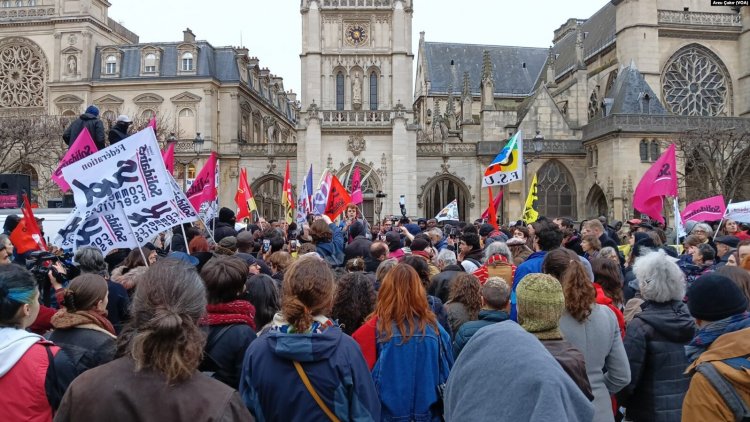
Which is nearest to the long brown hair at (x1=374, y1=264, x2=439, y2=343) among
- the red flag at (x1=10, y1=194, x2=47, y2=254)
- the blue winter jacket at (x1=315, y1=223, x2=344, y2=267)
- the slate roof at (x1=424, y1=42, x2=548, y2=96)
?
the blue winter jacket at (x1=315, y1=223, x2=344, y2=267)

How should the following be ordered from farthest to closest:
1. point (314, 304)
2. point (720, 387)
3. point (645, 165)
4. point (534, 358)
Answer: point (645, 165) → point (314, 304) → point (720, 387) → point (534, 358)

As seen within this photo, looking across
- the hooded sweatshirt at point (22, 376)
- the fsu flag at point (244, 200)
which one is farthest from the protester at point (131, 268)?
the fsu flag at point (244, 200)

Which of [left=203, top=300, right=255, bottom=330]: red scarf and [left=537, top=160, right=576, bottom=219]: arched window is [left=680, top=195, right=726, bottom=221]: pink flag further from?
[left=537, top=160, right=576, bottom=219]: arched window

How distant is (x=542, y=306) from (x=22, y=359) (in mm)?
2848

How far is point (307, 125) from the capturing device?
38719mm

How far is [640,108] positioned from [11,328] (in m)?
39.7

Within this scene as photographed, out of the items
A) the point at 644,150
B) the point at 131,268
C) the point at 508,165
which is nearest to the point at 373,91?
the point at 644,150

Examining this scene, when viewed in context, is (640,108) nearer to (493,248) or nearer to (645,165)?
(645,165)

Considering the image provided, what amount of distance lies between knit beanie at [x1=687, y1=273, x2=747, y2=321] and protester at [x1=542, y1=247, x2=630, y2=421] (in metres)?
1.00

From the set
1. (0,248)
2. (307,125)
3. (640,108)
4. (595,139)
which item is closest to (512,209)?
(595,139)

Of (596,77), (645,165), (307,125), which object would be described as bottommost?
(645,165)

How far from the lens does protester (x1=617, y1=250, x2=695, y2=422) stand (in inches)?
197

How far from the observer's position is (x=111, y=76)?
142ft

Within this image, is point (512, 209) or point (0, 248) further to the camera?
point (512, 209)
